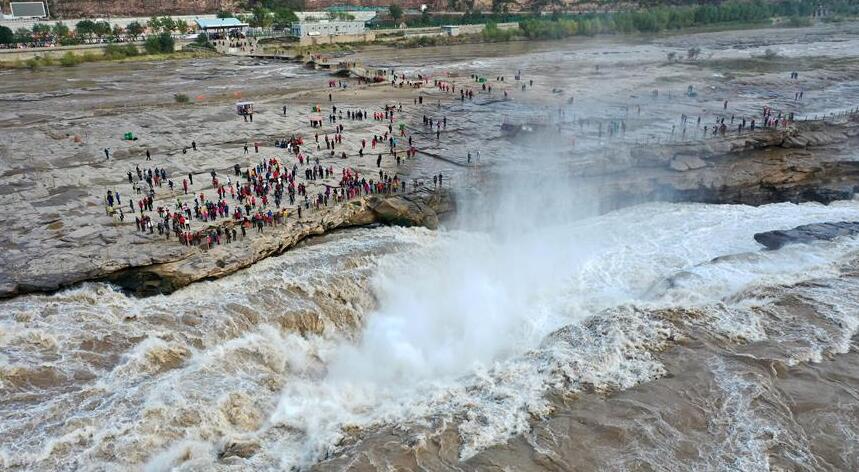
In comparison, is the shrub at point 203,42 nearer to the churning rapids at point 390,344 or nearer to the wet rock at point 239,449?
the churning rapids at point 390,344

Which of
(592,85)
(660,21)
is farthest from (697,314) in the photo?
(660,21)

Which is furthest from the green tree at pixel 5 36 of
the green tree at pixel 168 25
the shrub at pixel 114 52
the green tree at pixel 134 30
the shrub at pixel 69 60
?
the green tree at pixel 168 25

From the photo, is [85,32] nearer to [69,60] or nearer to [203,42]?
[69,60]

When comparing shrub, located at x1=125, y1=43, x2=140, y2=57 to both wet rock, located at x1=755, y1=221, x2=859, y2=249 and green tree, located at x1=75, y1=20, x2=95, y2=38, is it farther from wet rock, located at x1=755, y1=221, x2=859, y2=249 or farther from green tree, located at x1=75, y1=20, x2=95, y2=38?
wet rock, located at x1=755, y1=221, x2=859, y2=249

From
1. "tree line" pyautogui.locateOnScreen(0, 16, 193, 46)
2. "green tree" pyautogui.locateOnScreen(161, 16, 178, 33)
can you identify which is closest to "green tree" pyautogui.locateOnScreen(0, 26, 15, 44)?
"tree line" pyautogui.locateOnScreen(0, 16, 193, 46)

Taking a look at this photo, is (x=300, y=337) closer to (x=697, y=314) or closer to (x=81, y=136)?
(x=697, y=314)

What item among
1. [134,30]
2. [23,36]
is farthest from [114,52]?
[23,36]
